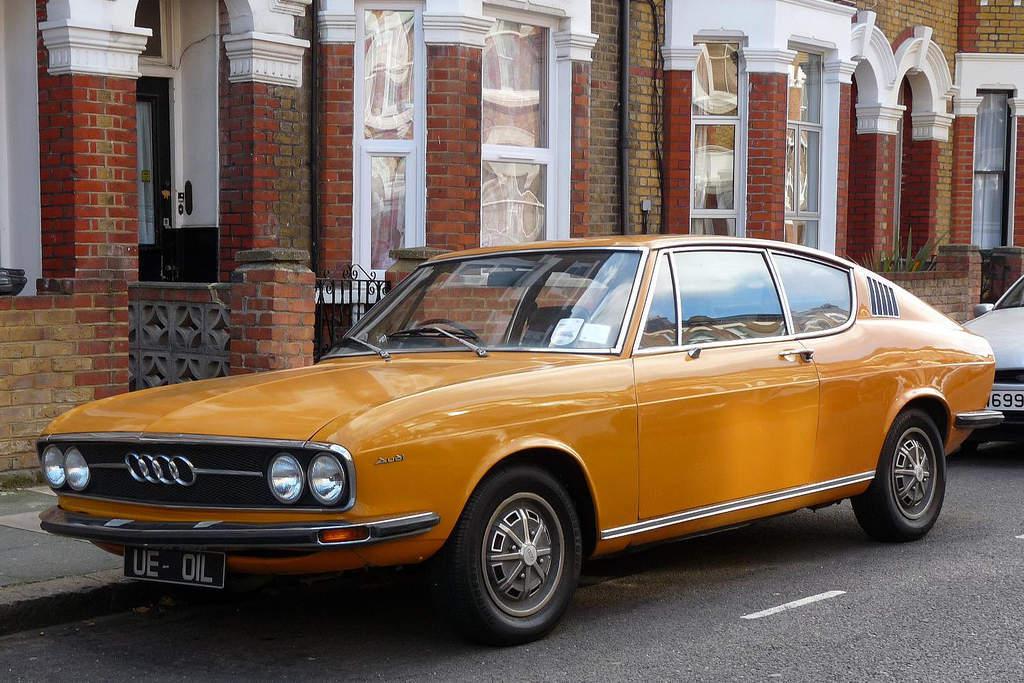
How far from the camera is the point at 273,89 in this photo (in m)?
11.4

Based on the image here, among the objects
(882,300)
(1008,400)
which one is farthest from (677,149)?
(882,300)

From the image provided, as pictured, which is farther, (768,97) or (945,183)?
(945,183)

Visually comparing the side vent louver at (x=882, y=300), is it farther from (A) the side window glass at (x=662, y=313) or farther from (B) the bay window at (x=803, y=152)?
(B) the bay window at (x=803, y=152)

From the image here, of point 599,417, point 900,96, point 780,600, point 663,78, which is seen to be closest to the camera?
point 599,417

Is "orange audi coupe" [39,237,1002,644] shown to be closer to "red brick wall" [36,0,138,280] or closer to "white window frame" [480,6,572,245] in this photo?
"red brick wall" [36,0,138,280]

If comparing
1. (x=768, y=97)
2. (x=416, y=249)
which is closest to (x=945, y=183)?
(x=768, y=97)

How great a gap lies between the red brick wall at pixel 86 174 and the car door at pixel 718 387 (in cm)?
508

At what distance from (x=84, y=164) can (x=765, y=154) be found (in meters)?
8.08

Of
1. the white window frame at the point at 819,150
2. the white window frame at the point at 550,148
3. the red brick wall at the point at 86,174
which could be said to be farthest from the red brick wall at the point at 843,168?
the red brick wall at the point at 86,174

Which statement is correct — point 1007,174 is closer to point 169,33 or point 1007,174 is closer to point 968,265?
point 968,265

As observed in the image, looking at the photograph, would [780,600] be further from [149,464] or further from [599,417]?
[149,464]

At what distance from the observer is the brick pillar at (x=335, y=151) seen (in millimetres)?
11883

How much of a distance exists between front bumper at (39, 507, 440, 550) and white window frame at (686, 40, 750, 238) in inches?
426

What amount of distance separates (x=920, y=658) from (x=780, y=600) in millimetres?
982
